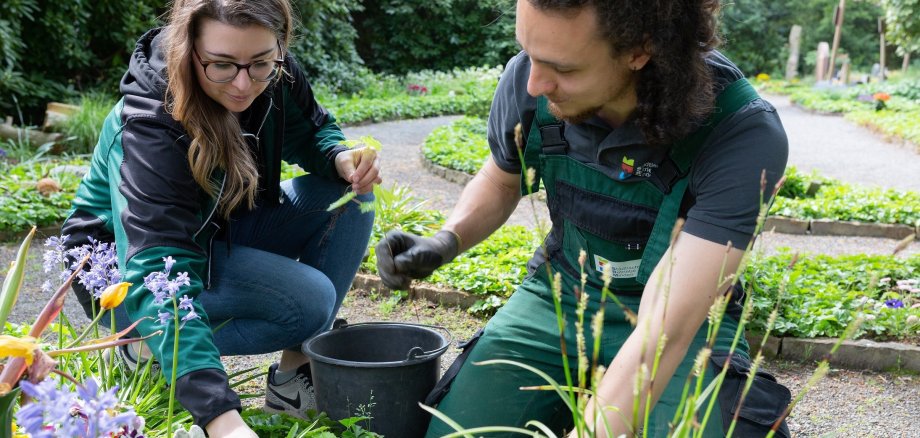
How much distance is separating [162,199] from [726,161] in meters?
1.38

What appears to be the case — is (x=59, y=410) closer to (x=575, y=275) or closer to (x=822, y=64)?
(x=575, y=275)

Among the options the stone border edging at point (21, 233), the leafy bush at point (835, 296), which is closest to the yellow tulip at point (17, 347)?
the leafy bush at point (835, 296)

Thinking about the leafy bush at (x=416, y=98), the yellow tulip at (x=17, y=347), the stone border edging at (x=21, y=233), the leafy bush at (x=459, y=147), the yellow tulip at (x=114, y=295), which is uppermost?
the yellow tulip at (x=17, y=347)

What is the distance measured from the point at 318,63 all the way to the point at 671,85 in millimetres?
12750

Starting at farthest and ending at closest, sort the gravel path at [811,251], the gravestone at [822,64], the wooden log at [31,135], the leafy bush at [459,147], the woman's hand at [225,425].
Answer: the gravestone at [822,64] < the leafy bush at [459,147] < the wooden log at [31,135] < the gravel path at [811,251] < the woman's hand at [225,425]

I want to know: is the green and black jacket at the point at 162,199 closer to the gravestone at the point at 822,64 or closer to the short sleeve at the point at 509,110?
the short sleeve at the point at 509,110

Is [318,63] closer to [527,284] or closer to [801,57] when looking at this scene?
[527,284]

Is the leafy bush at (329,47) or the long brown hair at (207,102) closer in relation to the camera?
the long brown hair at (207,102)

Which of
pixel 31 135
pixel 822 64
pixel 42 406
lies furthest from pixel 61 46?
pixel 822 64

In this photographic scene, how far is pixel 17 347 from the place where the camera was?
3.36ft

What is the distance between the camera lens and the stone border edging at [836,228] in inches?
239

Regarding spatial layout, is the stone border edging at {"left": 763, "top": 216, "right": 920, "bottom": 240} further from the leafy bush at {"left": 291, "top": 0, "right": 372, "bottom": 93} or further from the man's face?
the leafy bush at {"left": 291, "top": 0, "right": 372, "bottom": 93}

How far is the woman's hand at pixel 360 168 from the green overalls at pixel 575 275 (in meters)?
A: 0.51

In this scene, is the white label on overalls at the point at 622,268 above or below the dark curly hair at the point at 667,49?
below
